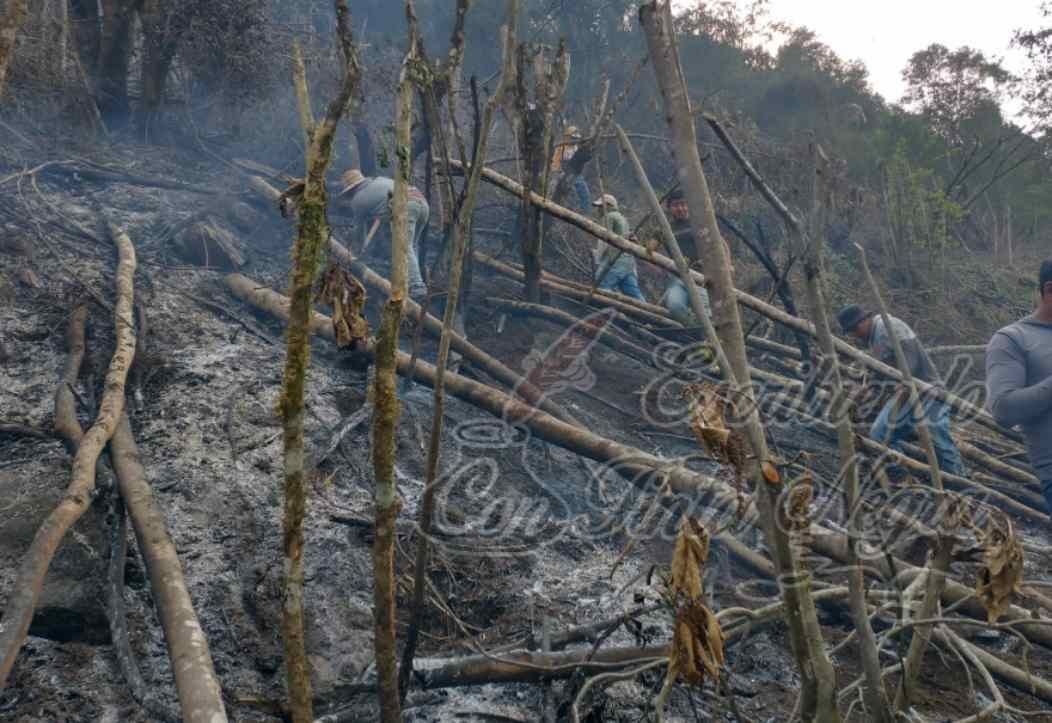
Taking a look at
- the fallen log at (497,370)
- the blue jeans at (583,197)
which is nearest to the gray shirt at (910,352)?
the fallen log at (497,370)

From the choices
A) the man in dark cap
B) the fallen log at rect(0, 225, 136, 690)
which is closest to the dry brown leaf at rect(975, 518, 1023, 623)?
the fallen log at rect(0, 225, 136, 690)

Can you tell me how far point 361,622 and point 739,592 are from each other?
163 centimetres

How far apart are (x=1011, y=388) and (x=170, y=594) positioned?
352 centimetres

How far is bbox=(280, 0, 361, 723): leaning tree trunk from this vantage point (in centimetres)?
165

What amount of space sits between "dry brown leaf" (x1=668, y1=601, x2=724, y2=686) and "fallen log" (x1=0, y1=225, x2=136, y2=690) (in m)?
1.93

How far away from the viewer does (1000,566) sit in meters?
1.71

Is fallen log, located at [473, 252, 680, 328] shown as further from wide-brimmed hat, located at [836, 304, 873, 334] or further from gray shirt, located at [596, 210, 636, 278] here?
wide-brimmed hat, located at [836, 304, 873, 334]

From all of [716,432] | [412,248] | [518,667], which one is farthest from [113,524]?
[412,248]

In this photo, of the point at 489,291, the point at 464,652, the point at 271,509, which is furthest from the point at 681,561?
the point at 489,291

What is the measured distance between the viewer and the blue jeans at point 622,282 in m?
6.82

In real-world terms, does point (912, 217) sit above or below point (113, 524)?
above

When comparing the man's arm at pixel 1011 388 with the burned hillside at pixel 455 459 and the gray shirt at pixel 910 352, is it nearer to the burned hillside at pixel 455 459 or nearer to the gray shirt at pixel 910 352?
the burned hillside at pixel 455 459

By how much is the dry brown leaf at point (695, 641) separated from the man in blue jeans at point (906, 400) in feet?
11.9

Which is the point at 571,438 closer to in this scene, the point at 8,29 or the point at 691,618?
Answer: the point at 691,618
